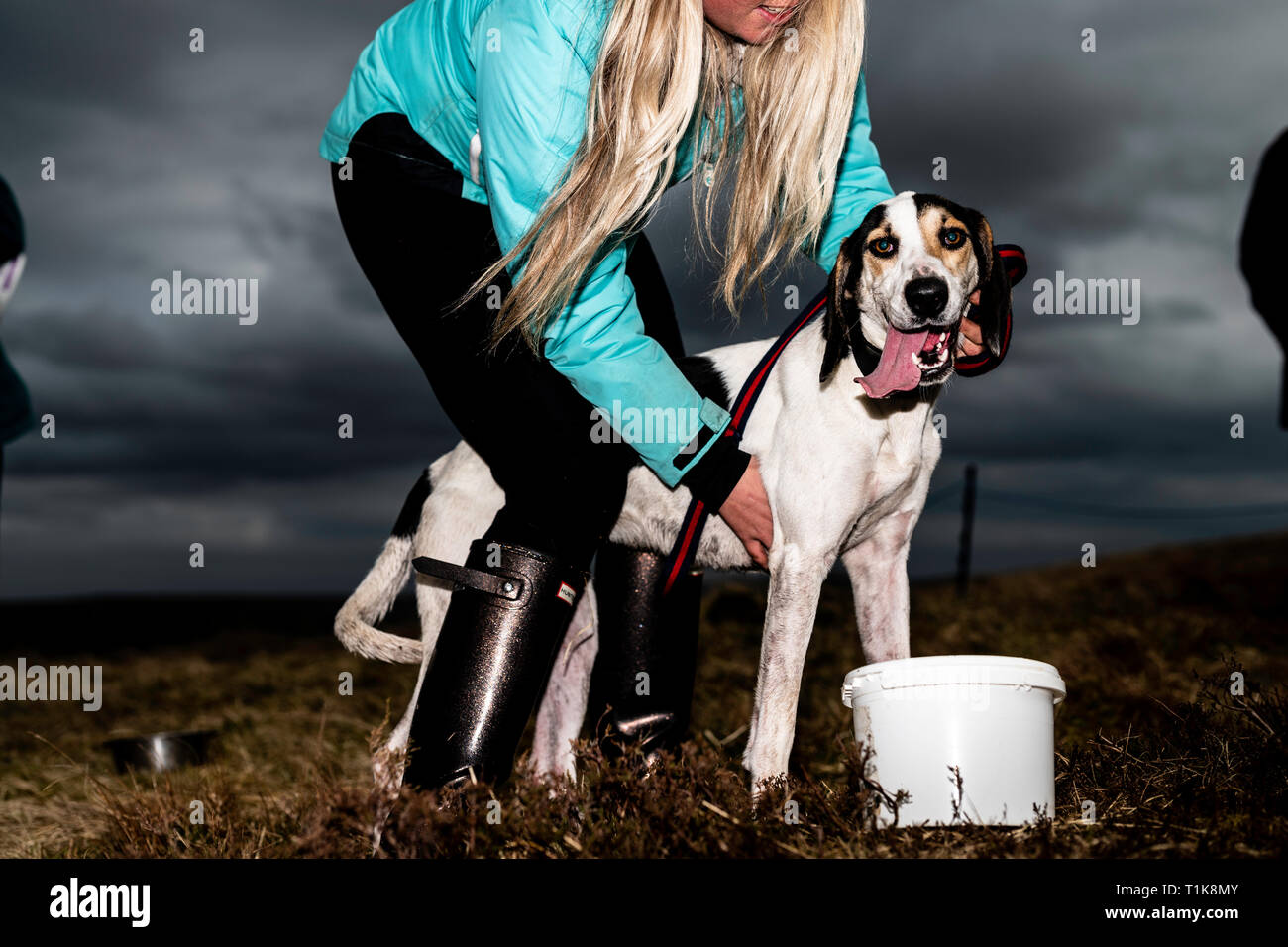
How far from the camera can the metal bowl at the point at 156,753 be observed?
16.9 feet

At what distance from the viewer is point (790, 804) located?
8.06 feet

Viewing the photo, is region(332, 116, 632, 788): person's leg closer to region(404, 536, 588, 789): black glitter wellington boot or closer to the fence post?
region(404, 536, 588, 789): black glitter wellington boot

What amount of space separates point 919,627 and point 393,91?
20.9ft

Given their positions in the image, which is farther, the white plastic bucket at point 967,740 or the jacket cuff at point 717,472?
the jacket cuff at point 717,472

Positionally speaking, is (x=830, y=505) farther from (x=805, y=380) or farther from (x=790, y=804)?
(x=790, y=804)

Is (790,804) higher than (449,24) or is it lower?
lower

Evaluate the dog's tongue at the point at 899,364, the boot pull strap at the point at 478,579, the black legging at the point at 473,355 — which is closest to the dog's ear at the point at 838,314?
the dog's tongue at the point at 899,364

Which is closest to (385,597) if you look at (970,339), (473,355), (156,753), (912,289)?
(473,355)

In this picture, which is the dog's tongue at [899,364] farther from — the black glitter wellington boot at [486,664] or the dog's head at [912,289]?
the black glitter wellington boot at [486,664]

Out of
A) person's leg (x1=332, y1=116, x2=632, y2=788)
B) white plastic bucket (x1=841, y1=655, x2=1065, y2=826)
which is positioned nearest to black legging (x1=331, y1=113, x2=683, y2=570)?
person's leg (x1=332, y1=116, x2=632, y2=788)

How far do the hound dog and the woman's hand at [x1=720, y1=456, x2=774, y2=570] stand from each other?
5 cm

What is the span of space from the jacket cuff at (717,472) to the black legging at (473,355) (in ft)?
0.68
